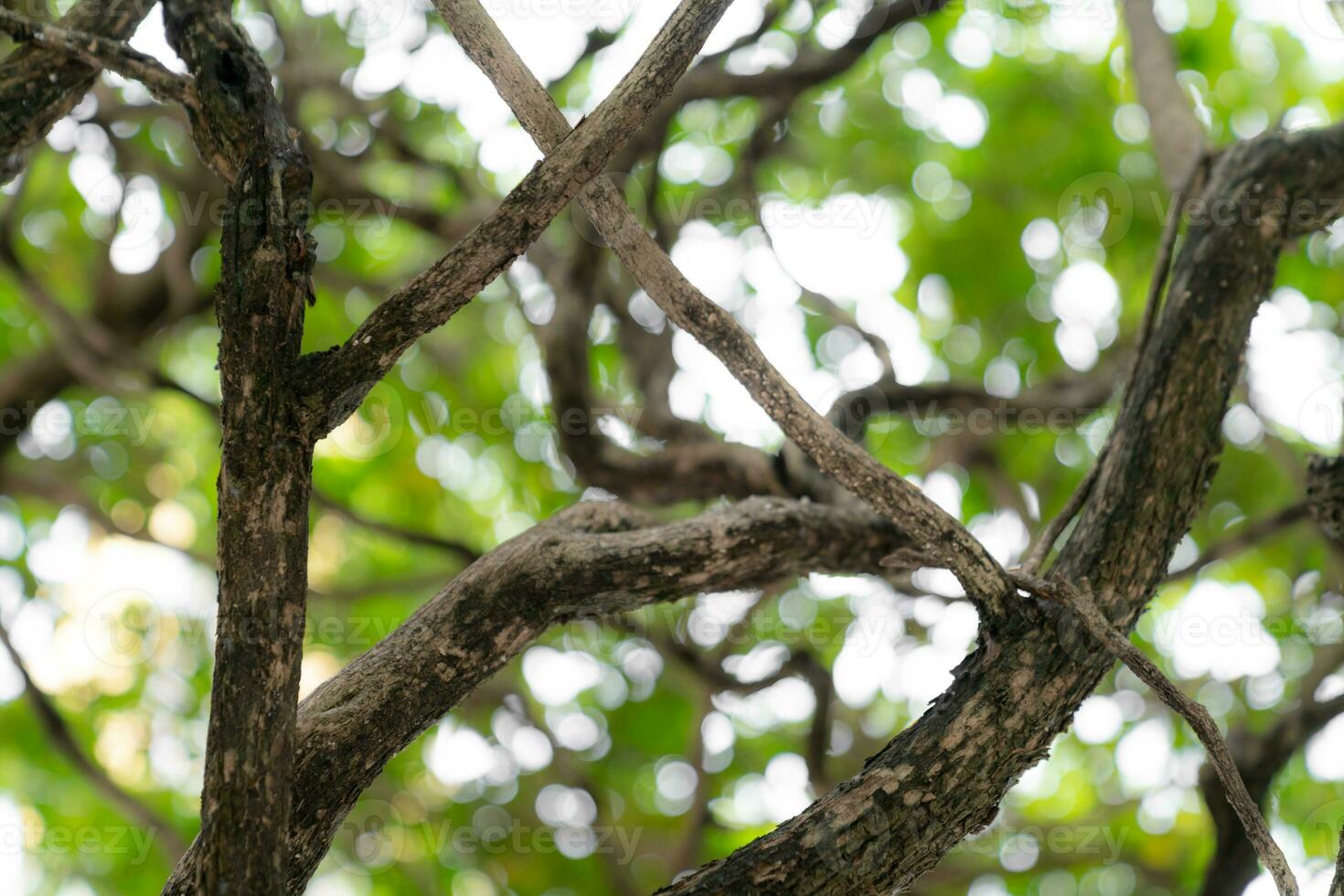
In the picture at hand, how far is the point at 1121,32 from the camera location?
5.30m

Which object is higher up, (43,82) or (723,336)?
(43,82)

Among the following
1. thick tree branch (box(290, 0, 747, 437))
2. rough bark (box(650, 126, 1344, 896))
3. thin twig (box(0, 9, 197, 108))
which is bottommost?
rough bark (box(650, 126, 1344, 896))

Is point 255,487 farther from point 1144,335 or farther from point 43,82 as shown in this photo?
point 1144,335

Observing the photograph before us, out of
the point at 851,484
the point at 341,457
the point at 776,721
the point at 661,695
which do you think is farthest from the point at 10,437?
the point at 851,484

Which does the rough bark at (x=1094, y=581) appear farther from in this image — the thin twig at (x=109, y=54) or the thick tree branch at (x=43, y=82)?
the thick tree branch at (x=43, y=82)

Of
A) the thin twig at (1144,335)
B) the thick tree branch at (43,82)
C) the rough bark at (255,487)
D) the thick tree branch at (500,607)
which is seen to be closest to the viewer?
the rough bark at (255,487)

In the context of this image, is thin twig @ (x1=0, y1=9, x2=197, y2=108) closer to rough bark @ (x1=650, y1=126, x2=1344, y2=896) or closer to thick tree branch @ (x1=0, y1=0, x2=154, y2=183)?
thick tree branch @ (x1=0, y1=0, x2=154, y2=183)

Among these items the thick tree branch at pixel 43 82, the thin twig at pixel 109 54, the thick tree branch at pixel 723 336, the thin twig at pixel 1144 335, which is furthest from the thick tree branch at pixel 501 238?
the thin twig at pixel 1144 335

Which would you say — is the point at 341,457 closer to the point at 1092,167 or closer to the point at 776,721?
the point at 776,721

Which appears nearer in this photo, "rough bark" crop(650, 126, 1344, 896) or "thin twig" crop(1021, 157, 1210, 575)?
"rough bark" crop(650, 126, 1344, 896)

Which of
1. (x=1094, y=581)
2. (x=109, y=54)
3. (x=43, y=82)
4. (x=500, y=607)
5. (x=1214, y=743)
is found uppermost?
(x=43, y=82)

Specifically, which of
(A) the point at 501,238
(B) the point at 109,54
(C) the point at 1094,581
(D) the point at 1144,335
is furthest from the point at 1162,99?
(B) the point at 109,54

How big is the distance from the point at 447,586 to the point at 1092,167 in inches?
170

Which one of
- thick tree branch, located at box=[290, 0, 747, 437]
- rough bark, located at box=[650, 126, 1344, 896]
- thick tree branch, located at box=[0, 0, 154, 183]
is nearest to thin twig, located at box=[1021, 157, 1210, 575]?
rough bark, located at box=[650, 126, 1344, 896]
